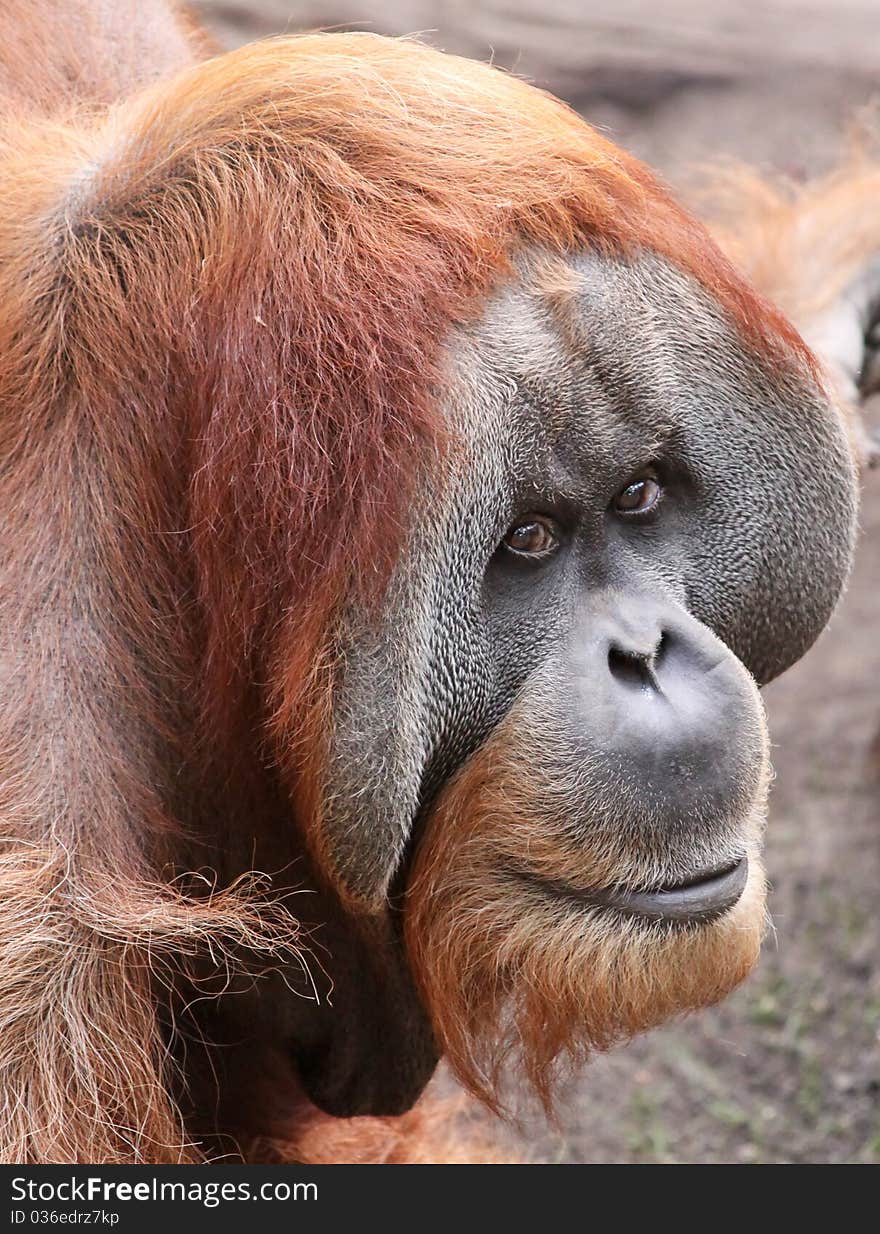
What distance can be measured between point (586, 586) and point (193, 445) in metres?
0.52

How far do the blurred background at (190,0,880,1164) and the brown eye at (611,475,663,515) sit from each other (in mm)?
825

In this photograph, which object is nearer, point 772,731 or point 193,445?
point 193,445

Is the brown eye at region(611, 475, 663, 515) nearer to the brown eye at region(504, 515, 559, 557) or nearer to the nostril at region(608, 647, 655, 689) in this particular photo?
the brown eye at region(504, 515, 559, 557)

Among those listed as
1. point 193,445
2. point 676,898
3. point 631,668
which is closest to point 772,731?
point 676,898

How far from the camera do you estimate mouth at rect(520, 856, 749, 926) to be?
196 cm

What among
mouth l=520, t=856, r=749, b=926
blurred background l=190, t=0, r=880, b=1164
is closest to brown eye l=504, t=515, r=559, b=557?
mouth l=520, t=856, r=749, b=926

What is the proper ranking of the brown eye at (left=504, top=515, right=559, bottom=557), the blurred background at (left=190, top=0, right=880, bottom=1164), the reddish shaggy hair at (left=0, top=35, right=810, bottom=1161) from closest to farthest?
the reddish shaggy hair at (left=0, top=35, right=810, bottom=1161)
the brown eye at (left=504, top=515, right=559, bottom=557)
the blurred background at (left=190, top=0, right=880, bottom=1164)

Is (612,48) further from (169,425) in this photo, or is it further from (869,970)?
(169,425)

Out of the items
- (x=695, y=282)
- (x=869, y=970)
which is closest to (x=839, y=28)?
(x=869, y=970)

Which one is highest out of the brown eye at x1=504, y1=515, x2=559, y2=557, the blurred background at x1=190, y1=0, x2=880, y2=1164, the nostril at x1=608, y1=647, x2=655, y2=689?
the brown eye at x1=504, y1=515, x2=559, y2=557

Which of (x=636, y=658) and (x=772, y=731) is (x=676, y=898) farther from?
(x=772, y=731)

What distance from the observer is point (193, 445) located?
187cm

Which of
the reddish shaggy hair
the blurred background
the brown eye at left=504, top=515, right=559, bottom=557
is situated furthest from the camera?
the blurred background

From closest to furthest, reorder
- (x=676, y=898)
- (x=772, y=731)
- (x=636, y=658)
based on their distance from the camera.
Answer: (x=636, y=658) < (x=676, y=898) < (x=772, y=731)
